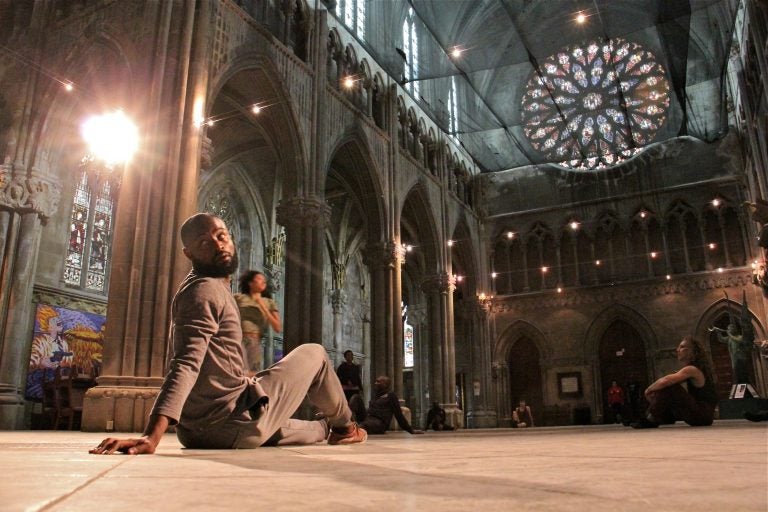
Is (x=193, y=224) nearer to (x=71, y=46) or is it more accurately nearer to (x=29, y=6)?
(x=71, y=46)

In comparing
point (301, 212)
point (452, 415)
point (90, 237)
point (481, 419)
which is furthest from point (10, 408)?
point (481, 419)

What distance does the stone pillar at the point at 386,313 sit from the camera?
17.0 m

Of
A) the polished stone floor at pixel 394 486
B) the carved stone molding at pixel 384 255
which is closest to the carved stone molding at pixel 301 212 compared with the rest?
the carved stone molding at pixel 384 255

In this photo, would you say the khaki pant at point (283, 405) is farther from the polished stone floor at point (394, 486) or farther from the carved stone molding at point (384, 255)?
the carved stone molding at point (384, 255)

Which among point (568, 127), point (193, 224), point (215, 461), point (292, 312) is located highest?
point (568, 127)

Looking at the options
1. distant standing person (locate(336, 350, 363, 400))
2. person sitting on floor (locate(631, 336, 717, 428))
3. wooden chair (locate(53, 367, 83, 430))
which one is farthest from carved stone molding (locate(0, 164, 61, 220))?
person sitting on floor (locate(631, 336, 717, 428))

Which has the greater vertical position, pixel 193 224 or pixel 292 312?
pixel 292 312

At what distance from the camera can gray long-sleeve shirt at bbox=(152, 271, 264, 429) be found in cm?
305

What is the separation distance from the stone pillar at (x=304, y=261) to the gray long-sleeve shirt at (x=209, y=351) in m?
10.2

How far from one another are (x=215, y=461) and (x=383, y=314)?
14911 mm

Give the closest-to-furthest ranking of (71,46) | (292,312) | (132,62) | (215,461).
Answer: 1. (215,461)
2. (132,62)
3. (71,46)
4. (292,312)

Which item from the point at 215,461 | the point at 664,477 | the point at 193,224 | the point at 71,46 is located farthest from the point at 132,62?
the point at 664,477

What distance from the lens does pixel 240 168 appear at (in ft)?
67.9

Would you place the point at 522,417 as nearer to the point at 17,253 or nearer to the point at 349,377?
the point at 349,377
